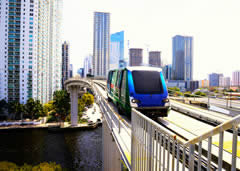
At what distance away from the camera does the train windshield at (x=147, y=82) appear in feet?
22.6

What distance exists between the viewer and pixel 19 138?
2894 centimetres

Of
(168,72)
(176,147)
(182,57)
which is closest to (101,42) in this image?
(168,72)

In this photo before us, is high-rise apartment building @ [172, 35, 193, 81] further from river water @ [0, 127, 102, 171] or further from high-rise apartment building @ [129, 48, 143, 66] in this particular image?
river water @ [0, 127, 102, 171]

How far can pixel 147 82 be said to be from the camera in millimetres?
7035

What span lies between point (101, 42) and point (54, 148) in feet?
278

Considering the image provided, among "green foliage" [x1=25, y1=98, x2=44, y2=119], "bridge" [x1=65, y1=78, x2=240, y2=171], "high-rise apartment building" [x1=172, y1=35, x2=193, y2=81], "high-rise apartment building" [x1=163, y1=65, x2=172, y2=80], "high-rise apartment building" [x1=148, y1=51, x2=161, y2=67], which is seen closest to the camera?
"bridge" [x1=65, y1=78, x2=240, y2=171]

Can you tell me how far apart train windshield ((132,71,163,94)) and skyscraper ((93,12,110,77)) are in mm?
94766

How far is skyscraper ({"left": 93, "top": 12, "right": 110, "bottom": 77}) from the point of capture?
99938 millimetres

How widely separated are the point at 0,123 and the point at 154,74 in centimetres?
3889

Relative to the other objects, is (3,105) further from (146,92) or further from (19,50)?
(146,92)

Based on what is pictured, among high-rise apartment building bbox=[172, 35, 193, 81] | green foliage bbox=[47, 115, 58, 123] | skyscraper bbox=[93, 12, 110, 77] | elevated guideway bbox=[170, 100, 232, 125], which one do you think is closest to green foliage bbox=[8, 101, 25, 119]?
green foliage bbox=[47, 115, 58, 123]

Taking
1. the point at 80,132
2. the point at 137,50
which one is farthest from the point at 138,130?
the point at 137,50

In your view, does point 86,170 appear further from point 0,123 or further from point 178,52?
point 178,52

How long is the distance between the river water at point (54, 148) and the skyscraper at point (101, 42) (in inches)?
2840
